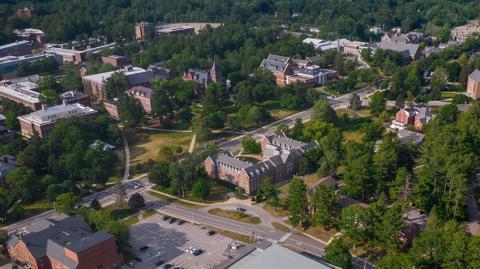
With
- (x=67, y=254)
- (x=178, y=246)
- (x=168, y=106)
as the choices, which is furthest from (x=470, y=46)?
(x=67, y=254)

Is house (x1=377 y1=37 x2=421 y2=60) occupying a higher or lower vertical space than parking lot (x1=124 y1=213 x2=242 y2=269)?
higher

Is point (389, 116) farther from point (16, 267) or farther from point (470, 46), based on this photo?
point (16, 267)

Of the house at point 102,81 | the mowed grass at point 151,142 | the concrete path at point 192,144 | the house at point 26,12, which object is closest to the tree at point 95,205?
the mowed grass at point 151,142

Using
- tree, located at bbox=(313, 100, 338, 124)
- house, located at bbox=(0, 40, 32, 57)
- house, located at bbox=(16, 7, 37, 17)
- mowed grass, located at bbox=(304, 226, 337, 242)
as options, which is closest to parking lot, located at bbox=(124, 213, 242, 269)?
mowed grass, located at bbox=(304, 226, 337, 242)

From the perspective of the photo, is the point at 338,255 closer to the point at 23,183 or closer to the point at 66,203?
the point at 66,203

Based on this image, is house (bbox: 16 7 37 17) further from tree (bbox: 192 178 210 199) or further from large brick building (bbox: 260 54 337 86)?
tree (bbox: 192 178 210 199)

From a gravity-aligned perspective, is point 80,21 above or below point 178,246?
above
